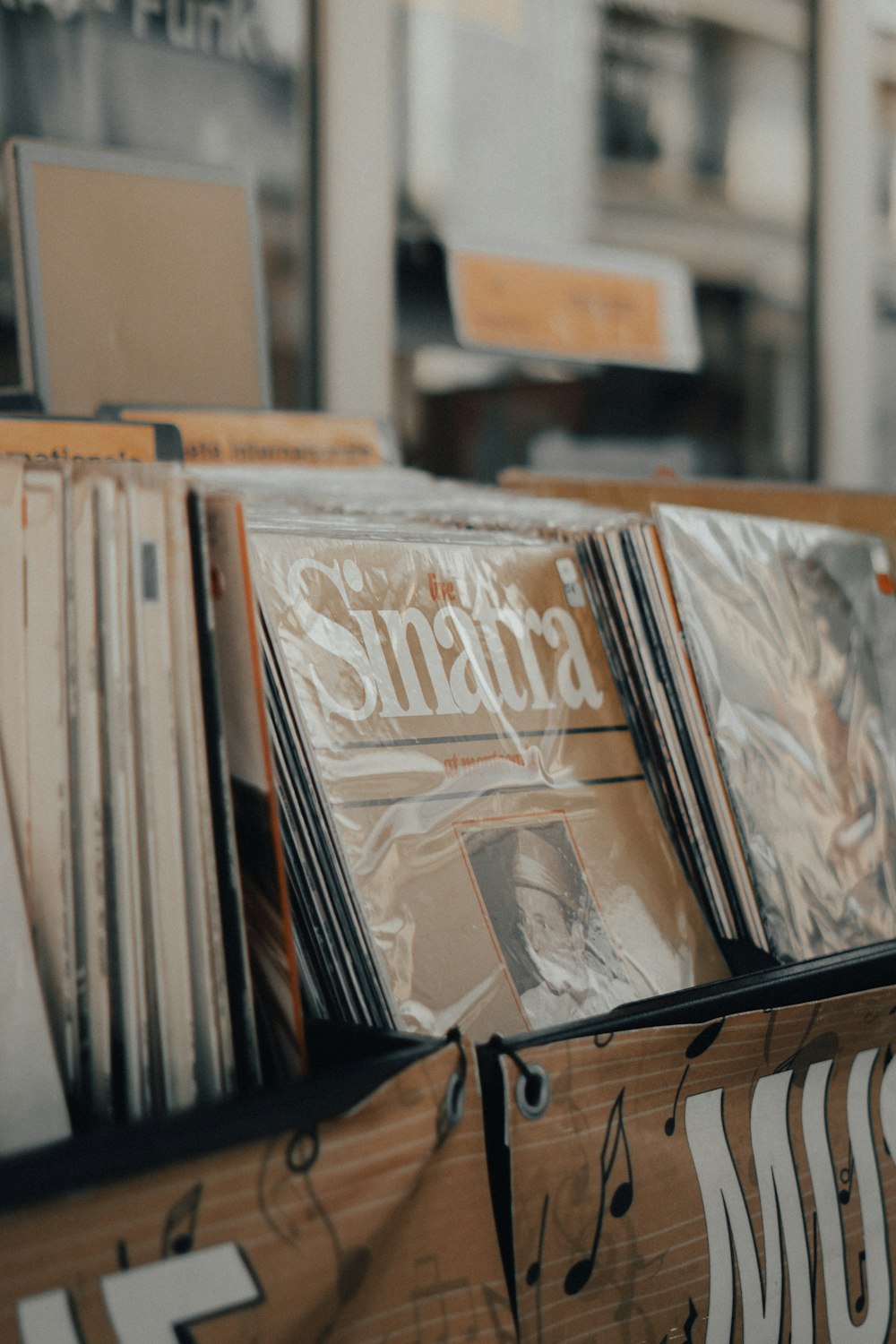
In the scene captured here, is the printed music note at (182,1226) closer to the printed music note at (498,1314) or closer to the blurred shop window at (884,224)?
the printed music note at (498,1314)

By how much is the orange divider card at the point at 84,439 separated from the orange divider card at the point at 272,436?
0.90ft

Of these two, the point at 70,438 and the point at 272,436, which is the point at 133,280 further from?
the point at 70,438

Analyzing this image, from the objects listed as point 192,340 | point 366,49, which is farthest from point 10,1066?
point 366,49

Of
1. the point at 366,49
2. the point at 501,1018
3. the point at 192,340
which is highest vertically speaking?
the point at 366,49

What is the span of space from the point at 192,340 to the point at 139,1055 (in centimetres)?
96

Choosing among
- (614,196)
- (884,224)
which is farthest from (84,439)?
(884,224)

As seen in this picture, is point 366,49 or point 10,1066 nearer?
point 10,1066

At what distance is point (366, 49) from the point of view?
1.90 m

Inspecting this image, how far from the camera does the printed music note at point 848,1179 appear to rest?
779 mm

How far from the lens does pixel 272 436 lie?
124 cm

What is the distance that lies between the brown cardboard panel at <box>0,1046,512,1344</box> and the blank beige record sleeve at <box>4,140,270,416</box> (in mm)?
854

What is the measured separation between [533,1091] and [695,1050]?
12 centimetres

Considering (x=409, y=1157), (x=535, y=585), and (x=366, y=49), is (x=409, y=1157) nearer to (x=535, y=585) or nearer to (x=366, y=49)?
(x=535, y=585)

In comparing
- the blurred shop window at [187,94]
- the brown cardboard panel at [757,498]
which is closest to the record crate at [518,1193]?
the brown cardboard panel at [757,498]
